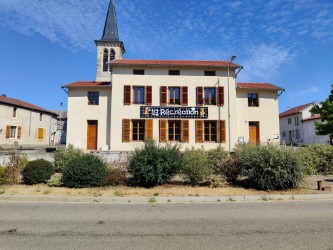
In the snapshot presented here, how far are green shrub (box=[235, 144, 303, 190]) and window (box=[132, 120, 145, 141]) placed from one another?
→ 13721mm

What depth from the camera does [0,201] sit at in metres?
8.59

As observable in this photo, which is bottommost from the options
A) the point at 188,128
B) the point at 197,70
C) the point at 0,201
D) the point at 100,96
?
the point at 0,201

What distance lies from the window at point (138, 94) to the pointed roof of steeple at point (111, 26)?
12.1m

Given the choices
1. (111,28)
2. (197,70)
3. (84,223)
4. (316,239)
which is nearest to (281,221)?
(316,239)

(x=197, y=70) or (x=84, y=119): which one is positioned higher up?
(x=197, y=70)

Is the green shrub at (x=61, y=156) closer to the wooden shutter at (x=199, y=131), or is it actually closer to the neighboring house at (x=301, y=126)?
the wooden shutter at (x=199, y=131)

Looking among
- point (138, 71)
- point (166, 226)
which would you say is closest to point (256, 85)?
point (138, 71)

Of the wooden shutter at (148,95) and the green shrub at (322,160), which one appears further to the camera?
the wooden shutter at (148,95)

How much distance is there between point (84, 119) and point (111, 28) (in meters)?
17.0

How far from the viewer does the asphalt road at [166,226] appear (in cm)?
467

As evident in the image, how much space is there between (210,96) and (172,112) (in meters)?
A: 3.69

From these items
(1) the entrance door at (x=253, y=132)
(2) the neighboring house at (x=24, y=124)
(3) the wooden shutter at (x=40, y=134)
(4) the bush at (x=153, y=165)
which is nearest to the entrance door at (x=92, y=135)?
(2) the neighboring house at (x=24, y=124)

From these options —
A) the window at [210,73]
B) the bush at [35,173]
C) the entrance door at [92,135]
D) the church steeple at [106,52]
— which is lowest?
the bush at [35,173]

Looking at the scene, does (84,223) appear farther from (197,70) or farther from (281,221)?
(197,70)
